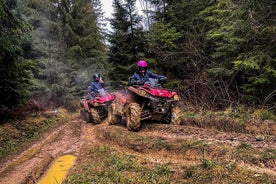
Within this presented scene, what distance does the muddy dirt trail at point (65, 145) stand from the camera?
624 cm

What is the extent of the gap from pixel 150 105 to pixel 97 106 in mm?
4489

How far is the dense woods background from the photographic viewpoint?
9.37 metres

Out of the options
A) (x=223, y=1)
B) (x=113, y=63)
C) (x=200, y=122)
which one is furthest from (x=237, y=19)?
(x=113, y=63)

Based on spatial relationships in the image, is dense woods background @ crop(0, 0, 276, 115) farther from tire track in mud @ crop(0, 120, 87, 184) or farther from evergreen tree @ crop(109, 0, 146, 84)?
tire track in mud @ crop(0, 120, 87, 184)

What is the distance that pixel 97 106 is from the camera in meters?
12.5

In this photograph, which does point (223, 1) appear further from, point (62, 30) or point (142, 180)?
point (62, 30)

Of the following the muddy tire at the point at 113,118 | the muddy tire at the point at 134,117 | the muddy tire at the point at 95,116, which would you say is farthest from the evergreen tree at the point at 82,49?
the muddy tire at the point at 134,117

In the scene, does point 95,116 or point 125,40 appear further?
point 125,40

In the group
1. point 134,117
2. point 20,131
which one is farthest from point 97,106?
point 134,117

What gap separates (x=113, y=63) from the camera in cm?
1825

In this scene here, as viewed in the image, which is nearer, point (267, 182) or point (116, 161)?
point (267, 182)

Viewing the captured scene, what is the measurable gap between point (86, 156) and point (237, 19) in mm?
6960

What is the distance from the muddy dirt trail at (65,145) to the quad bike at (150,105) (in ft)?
1.26

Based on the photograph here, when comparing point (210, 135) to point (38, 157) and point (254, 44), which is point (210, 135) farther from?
point (254, 44)
